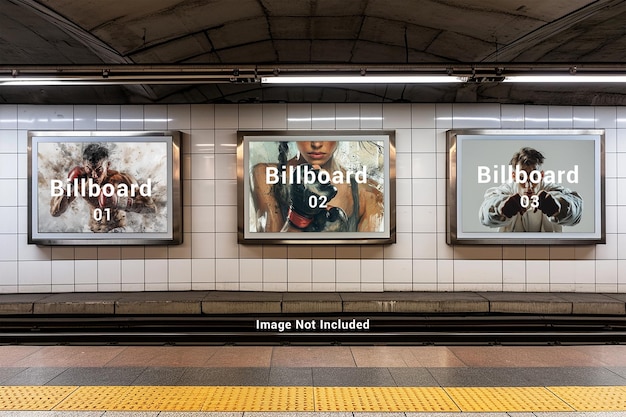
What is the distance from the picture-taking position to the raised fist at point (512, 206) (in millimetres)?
5336

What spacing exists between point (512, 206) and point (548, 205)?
0.44m

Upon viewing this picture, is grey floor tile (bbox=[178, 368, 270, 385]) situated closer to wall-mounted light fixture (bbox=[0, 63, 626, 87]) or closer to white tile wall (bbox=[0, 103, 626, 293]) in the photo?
white tile wall (bbox=[0, 103, 626, 293])

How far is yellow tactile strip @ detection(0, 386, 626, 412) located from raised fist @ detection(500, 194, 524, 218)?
247 centimetres

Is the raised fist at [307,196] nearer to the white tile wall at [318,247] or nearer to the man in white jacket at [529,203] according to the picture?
the white tile wall at [318,247]

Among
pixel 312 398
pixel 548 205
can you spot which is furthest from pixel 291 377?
pixel 548 205

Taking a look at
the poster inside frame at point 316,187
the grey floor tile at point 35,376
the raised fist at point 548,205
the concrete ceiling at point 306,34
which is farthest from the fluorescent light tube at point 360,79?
the grey floor tile at point 35,376

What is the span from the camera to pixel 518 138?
209 inches

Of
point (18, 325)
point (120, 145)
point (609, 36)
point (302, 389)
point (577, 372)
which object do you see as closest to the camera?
point (302, 389)

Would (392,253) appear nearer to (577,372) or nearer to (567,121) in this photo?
(577,372)

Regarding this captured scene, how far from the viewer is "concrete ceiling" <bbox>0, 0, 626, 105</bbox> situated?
3502 mm

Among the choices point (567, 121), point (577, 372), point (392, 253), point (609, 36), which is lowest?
point (577, 372)

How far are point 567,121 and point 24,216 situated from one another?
6.76 m

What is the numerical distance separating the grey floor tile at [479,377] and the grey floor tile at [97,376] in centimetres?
241

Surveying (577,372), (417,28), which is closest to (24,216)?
(417,28)
